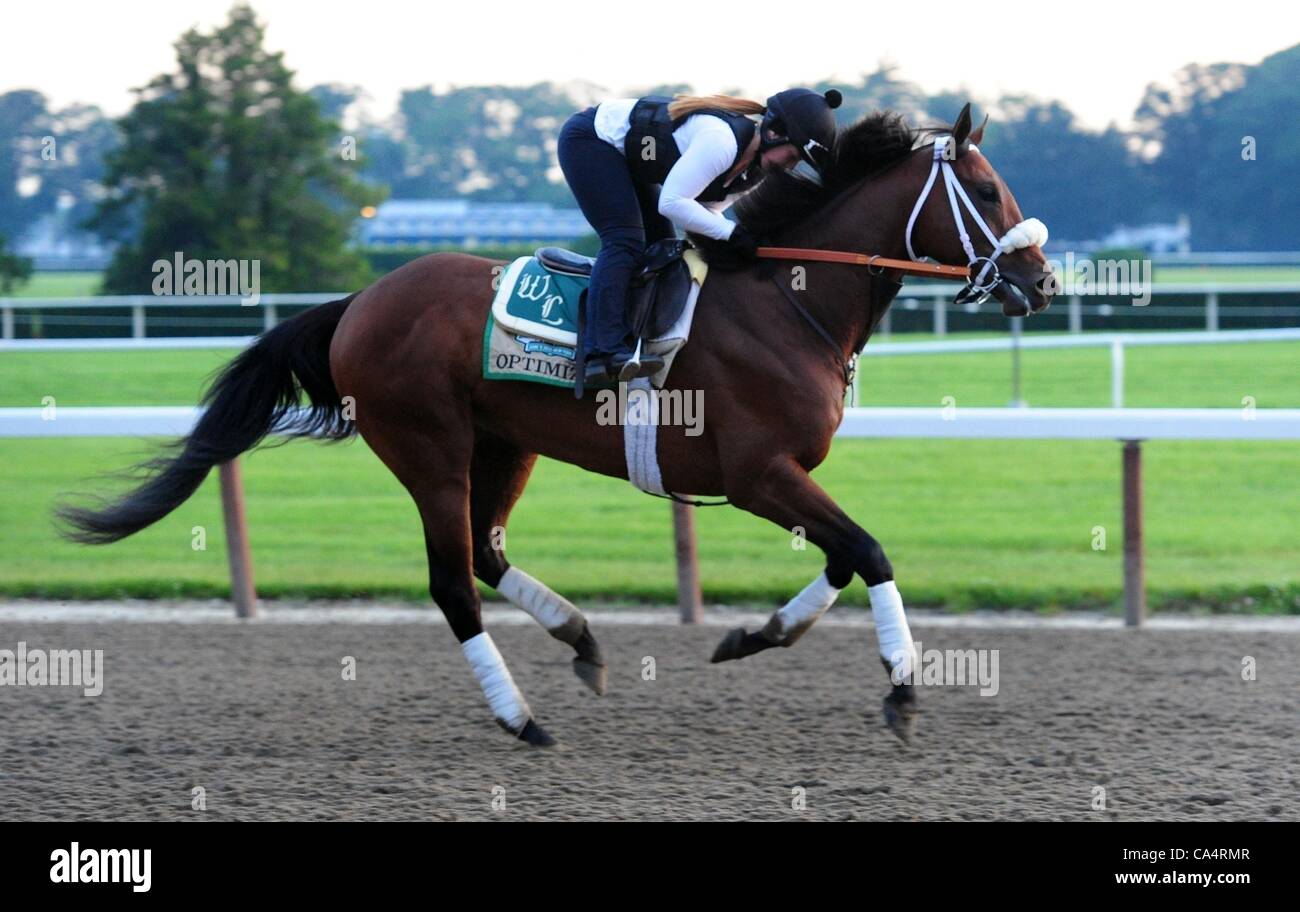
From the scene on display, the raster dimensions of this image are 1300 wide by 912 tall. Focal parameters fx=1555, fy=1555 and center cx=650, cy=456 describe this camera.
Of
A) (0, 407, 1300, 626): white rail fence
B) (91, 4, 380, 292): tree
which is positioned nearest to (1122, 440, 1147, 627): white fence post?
(0, 407, 1300, 626): white rail fence

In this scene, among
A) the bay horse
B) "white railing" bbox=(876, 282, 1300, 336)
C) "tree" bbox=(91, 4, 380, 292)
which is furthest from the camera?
"tree" bbox=(91, 4, 380, 292)

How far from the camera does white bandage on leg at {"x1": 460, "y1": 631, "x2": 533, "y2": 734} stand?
14.4ft

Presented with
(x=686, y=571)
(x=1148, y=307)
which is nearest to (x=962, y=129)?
(x=686, y=571)

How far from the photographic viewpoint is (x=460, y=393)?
15.1ft

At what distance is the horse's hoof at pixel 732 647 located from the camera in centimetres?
457

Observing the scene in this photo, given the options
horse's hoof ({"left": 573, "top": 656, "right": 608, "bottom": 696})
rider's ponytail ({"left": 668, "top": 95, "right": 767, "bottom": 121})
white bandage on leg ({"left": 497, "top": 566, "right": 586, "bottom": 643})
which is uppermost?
rider's ponytail ({"left": 668, "top": 95, "right": 767, "bottom": 121})

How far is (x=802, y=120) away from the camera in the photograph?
14.3 feet

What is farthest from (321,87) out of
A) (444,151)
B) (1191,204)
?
(1191,204)

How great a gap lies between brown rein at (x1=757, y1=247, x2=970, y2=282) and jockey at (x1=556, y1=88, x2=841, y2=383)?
0.08 m

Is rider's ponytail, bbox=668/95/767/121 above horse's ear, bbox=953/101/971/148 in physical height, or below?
above

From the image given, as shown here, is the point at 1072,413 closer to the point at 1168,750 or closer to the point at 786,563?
the point at 786,563

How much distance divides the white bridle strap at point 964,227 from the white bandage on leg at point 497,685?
5.42 feet

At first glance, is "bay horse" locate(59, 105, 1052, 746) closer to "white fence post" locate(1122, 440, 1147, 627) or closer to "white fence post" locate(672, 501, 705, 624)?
"white fence post" locate(672, 501, 705, 624)

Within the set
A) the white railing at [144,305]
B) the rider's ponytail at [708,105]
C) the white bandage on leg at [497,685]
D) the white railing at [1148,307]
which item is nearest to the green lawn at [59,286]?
the white railing at [144,305]
